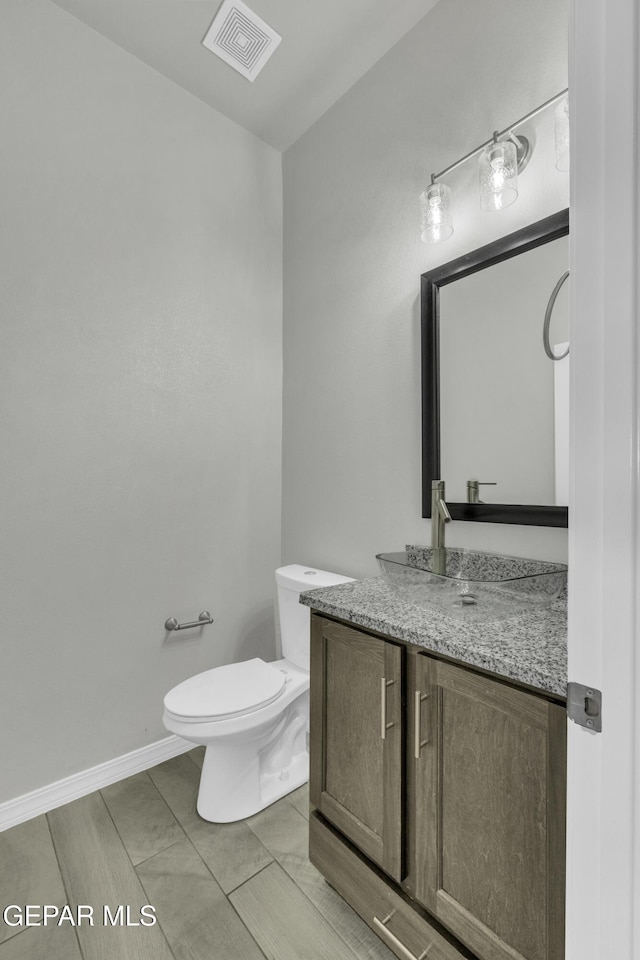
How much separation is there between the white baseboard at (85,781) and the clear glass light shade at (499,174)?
2.35 meters

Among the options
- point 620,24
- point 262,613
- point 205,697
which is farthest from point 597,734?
point 262,613

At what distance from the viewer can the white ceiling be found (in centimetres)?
172

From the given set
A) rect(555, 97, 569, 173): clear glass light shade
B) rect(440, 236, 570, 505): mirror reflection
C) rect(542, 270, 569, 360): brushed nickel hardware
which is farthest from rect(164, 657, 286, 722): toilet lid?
rect(555, 97, 569, 173): clear glass light shade

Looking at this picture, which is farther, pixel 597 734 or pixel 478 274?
pixel 478 274

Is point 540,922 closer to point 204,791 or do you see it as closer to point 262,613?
point 204,791

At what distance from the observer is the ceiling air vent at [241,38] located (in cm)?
173

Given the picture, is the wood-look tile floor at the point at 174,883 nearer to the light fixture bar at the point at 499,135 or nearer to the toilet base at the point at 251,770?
the toilet base at the point at 251,770

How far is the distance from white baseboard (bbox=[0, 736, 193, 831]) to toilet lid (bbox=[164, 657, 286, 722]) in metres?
0.51

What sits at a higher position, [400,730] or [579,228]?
[579,228]

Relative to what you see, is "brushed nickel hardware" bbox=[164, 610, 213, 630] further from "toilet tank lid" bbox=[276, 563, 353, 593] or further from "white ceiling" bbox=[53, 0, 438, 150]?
"white ceiling" bbox=[53, 0, 438, 150]

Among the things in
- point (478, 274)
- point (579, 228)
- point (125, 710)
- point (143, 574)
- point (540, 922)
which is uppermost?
point (478, 274)

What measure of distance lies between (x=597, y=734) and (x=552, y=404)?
38.6 inches

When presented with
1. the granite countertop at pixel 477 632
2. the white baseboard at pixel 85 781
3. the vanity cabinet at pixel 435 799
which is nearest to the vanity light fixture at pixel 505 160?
the granite countertop at pixel 477 632

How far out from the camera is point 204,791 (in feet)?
5.40
